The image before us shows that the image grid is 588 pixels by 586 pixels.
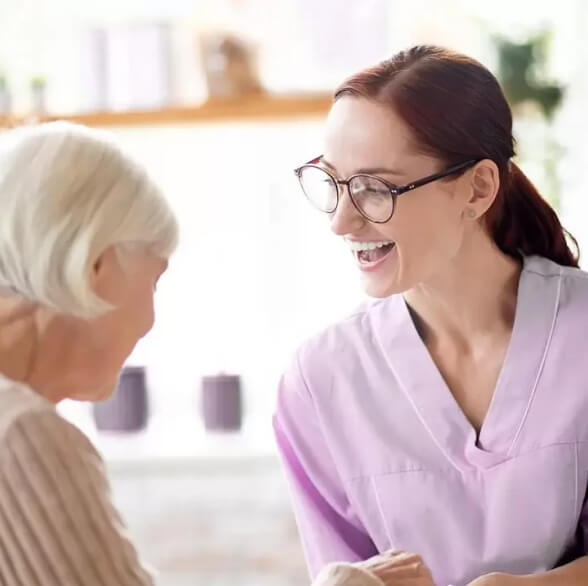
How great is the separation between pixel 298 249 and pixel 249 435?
54 centimetres

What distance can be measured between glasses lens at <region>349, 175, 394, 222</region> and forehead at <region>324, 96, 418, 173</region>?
0.07 ft

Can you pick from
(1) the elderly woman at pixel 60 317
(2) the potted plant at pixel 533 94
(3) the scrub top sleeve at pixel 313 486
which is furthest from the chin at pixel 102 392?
(2) the potted plant at pixel 533 94

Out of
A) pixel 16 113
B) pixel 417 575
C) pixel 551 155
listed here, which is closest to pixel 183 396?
pixel 16 113

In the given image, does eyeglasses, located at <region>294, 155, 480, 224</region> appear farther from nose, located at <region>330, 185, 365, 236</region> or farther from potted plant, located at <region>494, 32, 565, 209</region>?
potted plant, located at <region>494, 32, 565, 209</region>

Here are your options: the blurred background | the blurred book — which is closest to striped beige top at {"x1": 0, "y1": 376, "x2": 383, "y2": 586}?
the blurred background

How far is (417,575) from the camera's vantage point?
1388 mm

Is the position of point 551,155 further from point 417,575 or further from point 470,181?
point 417,575

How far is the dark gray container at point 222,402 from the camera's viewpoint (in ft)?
8.60

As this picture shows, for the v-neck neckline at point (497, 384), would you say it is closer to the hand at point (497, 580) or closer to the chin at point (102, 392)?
the hand at point (497, 580)

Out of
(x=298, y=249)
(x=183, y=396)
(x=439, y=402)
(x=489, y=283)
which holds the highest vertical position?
(x=489, y=283)

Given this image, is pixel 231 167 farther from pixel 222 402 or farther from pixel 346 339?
pixel 346 339

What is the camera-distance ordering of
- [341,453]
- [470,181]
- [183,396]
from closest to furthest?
[470,181] → [341,453] → [183,396]

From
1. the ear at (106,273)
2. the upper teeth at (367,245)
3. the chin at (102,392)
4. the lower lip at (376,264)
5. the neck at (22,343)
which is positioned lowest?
the chin at (102,392)

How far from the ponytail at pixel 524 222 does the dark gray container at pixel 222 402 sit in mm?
1142
